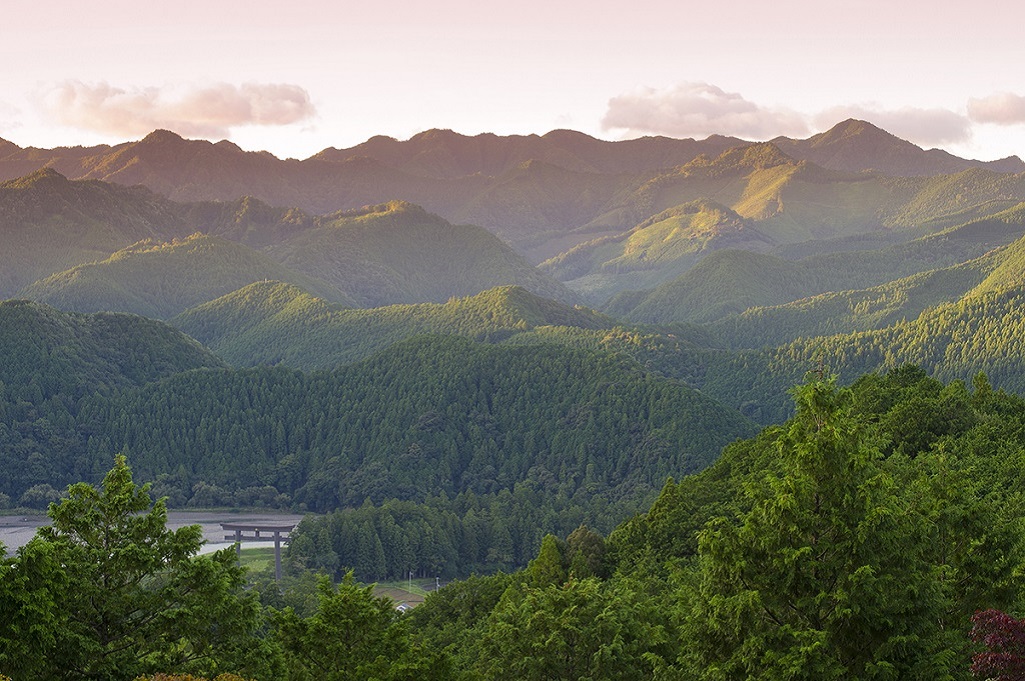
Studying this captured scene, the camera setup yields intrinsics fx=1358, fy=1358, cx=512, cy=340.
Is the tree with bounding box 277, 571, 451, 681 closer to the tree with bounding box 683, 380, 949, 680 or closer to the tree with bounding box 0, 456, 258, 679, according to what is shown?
the tree with bounding box 0, 456, 258, 679

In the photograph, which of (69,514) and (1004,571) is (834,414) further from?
(69,514)

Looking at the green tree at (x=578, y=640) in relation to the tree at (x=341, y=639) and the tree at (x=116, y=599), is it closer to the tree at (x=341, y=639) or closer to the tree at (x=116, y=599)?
the tree at (x=341, y=639)

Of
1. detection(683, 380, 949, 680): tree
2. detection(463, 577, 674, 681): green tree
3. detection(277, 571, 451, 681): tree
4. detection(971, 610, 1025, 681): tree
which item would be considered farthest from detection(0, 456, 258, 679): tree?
detection(971, 610, 1025, 681): tree

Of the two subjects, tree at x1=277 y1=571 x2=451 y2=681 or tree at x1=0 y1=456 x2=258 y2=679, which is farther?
tree at x1=277 y1=571 x2=451 y2=681

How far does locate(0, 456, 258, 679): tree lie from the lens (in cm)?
5034

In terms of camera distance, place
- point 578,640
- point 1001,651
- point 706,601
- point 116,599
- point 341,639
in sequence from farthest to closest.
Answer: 1. point 341,639
2. point 578,640
3. point 116,599
4. point 706,601
5. point 1001,651

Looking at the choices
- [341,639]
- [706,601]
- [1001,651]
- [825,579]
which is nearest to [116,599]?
[341,639]

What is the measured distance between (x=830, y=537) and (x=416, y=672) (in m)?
21.1

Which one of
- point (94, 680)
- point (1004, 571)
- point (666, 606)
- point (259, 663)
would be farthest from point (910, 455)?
point (94, 680)

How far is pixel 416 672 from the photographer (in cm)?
5578

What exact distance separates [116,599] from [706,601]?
2529 cm

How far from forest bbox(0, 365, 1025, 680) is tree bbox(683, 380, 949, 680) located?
0.06 m

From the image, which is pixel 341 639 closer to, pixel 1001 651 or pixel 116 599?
pixel 116 599

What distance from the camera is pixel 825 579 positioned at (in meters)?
41.4
